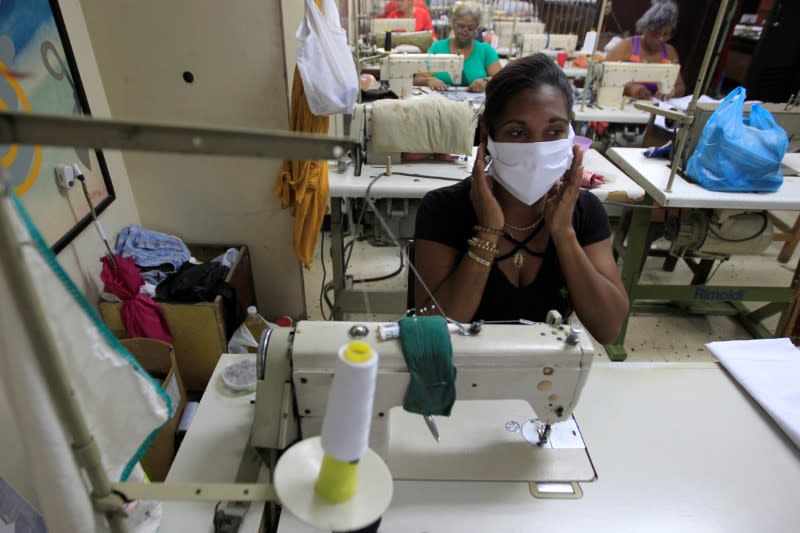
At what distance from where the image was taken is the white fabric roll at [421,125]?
2.26m

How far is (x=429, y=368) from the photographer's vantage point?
32.6 inches

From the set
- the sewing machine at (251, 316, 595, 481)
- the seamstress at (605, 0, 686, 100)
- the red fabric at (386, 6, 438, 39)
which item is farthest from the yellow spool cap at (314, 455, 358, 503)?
the red fabric at (386, 6, 438, 39)

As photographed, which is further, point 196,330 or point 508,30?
point 508,30

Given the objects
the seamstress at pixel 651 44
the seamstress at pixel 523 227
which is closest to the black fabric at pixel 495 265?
the seamstress at pixel 523 227

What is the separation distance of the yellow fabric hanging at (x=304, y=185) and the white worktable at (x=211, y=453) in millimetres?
1185

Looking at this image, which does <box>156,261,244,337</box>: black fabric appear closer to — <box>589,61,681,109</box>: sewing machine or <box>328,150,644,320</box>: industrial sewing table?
<box>328,150,644,320</box>: industrial sewing table

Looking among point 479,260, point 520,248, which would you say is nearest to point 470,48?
point 520,248

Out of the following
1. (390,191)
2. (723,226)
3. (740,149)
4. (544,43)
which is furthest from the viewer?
(544,43)

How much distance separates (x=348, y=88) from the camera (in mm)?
2041

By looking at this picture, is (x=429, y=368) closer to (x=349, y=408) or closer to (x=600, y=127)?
(x=349, y=408)

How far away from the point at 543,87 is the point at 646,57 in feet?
13.0

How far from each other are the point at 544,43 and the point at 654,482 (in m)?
5.03

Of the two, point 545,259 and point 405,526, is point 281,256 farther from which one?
point 405,526

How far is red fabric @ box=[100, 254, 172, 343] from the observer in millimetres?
1918
